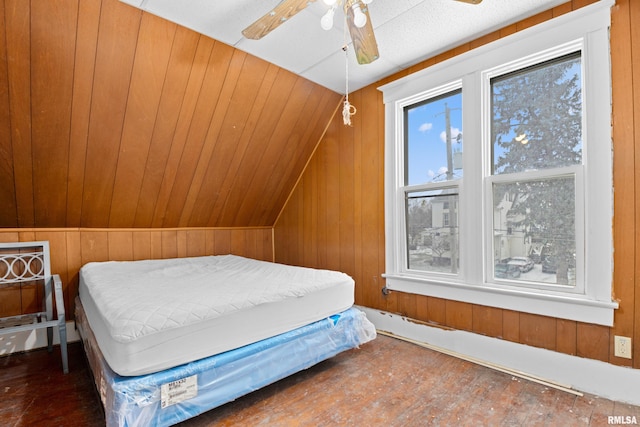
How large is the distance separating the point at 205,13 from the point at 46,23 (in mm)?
865

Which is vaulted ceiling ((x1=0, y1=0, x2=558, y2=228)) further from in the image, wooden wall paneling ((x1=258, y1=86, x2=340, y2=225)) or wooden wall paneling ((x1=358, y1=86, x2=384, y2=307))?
wooden wall paneling ((x1=358, y1=86, x2=384, y2=307))

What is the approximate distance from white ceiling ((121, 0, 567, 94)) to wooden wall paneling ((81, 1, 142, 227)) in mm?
166

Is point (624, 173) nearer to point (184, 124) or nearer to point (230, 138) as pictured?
point (230, 138)

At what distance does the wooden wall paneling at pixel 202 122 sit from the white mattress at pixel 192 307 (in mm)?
748

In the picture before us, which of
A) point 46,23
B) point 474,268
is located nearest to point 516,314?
point 474,268

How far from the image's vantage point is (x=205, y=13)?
6.41ft

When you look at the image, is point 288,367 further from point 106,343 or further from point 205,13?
point 205,13

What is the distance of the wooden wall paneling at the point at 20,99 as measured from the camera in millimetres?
1729

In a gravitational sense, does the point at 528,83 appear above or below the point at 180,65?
below

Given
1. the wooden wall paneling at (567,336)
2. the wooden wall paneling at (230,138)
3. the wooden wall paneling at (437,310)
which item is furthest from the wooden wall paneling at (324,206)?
the wooden wall paneling at (567,336)

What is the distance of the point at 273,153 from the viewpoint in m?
3.26

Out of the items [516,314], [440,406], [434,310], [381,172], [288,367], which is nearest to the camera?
[440,406]

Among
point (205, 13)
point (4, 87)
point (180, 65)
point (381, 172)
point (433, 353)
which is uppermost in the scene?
point (205, 13)

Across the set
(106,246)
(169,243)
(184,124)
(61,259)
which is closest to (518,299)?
(184,124)
